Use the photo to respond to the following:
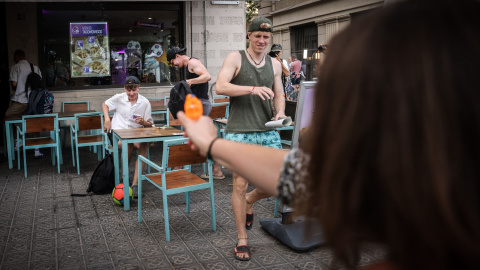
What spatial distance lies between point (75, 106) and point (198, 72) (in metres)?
3.72

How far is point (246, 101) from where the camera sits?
3.91 meters

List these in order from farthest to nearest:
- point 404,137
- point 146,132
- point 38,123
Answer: point 38,123, point 146,132, point 404,137

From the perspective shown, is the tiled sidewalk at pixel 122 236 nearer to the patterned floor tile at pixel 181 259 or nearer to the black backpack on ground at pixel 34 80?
the patterned floor tile at pixel 181 259

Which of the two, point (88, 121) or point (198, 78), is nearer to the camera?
point (198, 78)

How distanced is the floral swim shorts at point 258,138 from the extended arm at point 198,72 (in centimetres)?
252

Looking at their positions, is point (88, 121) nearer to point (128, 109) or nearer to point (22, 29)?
point (128, 109)

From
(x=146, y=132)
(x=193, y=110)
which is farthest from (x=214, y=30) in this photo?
(x=193, y=110)

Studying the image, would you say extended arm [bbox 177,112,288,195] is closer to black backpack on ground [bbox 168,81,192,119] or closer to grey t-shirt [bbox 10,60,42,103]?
black backpack on ground [bbox 168,81,192,119]

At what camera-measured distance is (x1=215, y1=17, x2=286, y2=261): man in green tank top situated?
3.79m

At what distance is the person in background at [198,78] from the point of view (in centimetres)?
634

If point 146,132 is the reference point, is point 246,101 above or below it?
above

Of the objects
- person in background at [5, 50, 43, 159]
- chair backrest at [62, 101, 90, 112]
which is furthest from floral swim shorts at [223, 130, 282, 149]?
person in background at [5, 50, 43, 159]

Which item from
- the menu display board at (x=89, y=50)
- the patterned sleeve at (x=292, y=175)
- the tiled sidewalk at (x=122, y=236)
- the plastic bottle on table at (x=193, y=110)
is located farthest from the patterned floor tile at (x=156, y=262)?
the menu display board at (x=89, y=50)

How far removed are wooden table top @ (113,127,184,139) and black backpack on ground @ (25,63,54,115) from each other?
344 centimetres
